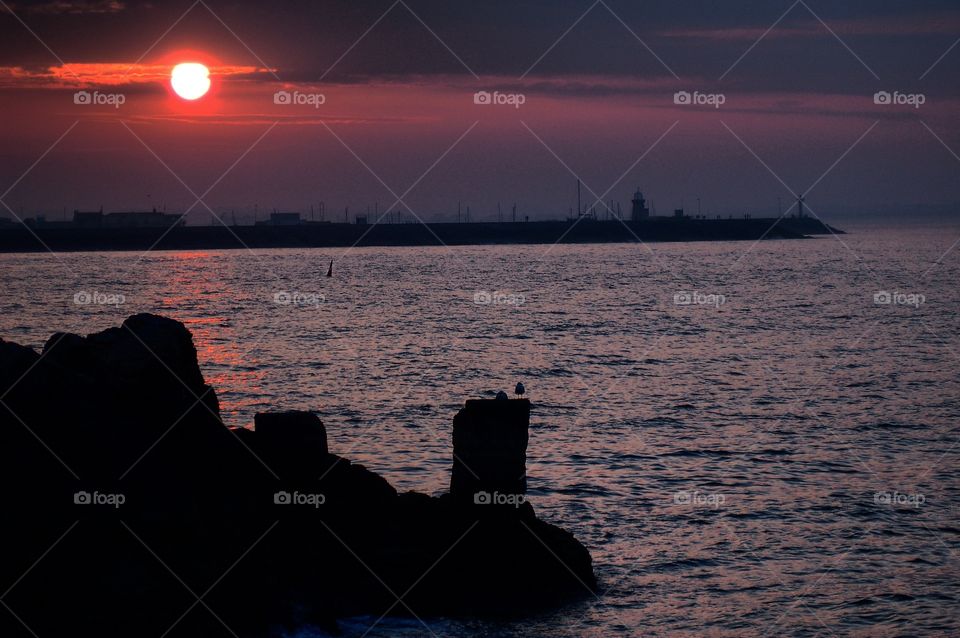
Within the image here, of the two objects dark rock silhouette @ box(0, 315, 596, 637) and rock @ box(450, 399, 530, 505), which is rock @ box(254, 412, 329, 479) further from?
rock @ box(450, 399, 530, 505)

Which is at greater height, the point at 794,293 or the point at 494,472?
the point at 794,293

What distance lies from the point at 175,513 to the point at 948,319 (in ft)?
262

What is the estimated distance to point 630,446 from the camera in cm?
3538

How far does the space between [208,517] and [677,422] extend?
24150 mm

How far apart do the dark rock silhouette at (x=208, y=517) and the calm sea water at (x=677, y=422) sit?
42.3 inches

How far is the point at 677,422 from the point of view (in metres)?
40.0

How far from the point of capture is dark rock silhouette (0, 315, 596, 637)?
17.4m

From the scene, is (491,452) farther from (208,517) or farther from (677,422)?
(677,422)

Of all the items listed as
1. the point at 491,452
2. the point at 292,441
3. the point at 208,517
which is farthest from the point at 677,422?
the point at 208,517

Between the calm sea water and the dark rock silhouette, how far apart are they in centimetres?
107

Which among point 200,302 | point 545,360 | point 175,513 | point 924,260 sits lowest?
point 175,513

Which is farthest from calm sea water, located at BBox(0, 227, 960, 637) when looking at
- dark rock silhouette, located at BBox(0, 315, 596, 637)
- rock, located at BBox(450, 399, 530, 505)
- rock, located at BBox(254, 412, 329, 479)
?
rock, located at BBox(254, 412, 329, 479)

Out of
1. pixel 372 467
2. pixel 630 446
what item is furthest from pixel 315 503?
pixel 630 446

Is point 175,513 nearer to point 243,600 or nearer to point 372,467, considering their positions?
point 243,600
